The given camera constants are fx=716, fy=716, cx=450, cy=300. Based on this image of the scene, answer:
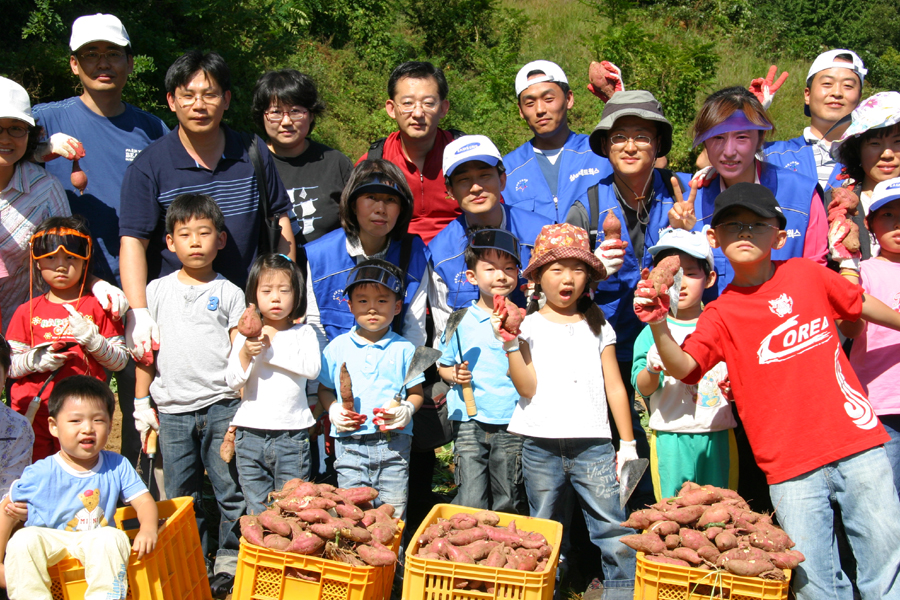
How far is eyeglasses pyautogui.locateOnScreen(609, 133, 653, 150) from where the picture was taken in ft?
13.2

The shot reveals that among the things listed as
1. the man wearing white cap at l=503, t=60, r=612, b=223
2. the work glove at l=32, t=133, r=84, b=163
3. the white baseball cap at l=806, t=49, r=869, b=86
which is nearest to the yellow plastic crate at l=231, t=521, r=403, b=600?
the work glove at l=32, t=133, r=84, b=163

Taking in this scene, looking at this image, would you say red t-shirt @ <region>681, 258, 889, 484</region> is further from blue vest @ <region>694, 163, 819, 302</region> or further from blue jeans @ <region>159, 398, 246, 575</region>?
blue jeans @ <region>159, 398, 246, 575</region>

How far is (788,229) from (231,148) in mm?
3306

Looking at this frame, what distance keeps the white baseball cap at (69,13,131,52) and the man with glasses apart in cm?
174

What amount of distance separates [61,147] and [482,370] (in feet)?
8.93

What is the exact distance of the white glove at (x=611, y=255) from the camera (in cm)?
370

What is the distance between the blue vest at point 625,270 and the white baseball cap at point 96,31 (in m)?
3.10

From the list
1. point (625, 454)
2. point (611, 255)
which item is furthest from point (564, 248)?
point (625, 454)

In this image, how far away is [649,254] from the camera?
13.2 ft

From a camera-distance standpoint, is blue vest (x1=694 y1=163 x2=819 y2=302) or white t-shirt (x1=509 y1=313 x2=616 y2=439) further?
blue vest (x1=694 y1=163 x2=819 y2=302)

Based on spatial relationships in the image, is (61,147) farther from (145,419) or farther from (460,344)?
(460,344)

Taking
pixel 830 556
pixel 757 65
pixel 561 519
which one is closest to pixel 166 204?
pixel 561 519

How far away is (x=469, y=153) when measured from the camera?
13.7 ft

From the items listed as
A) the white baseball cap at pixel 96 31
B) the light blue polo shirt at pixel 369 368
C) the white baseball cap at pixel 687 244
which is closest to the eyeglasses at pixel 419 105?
the light blue polo shirt at pixel 369 368
